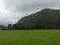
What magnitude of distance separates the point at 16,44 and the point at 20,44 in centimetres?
50

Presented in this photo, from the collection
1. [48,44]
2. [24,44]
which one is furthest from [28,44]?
[48,44]

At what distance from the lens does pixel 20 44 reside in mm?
28766

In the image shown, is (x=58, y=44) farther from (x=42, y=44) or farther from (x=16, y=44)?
(x=16, y=44)

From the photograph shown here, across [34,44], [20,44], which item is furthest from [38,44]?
→ [20,44]

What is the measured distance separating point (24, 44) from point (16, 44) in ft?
Answer: 3.53

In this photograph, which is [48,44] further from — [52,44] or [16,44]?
[16,44]

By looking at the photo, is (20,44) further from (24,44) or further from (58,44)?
(58,44)

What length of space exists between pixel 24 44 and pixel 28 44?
2.23 feet

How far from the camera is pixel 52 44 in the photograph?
27.8 m

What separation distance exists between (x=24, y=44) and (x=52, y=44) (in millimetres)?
3665

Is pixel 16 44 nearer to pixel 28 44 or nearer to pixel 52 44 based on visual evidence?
pixel 28 44

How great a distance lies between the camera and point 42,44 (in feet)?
93.5

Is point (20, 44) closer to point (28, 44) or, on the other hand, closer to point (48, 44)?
point (28, 44)

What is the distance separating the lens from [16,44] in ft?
94.4
